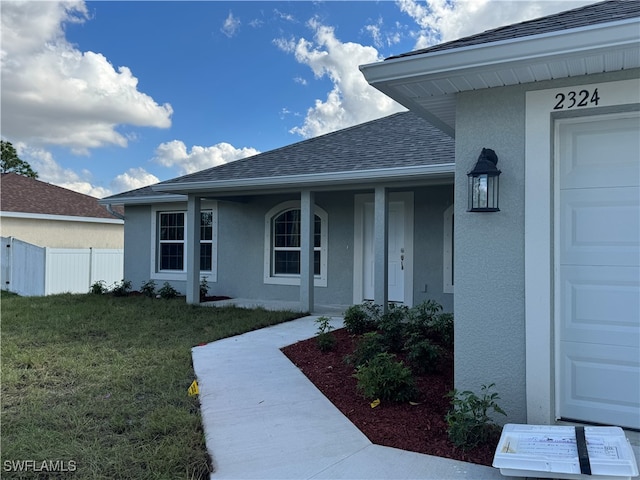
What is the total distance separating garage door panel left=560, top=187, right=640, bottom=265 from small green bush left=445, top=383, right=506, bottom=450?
4.08 ft

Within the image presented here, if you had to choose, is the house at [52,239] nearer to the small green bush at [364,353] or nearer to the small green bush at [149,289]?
the small green bush at [149,289]

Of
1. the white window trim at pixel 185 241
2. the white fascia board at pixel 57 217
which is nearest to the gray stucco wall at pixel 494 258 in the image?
the white window trim at pixel 185 241

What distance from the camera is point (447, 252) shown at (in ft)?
30.9

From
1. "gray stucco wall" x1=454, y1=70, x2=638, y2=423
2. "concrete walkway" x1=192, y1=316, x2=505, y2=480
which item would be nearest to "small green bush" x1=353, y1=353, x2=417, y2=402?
"concrete walkway" x1=192, y1=316, x2=505, y2=480

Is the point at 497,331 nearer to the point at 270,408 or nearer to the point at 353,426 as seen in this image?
the point at 353,426

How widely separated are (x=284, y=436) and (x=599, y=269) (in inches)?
108

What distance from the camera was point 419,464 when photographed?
Answer: 3055 millimetres

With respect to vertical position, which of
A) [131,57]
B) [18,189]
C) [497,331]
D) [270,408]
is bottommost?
[270,408]

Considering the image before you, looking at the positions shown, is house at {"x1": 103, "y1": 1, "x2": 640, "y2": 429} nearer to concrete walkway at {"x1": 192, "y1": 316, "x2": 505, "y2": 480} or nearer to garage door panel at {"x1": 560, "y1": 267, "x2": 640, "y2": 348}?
garage door panel at {"x1": 560, "y1": 267, "x2": 640, "y2": 348}

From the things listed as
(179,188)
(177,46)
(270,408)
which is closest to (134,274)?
(179,188)

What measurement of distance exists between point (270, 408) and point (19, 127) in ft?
79.1

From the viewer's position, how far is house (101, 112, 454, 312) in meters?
8.91

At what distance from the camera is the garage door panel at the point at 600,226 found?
3307 millimetres

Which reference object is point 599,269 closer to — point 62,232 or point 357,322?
point 357,322
